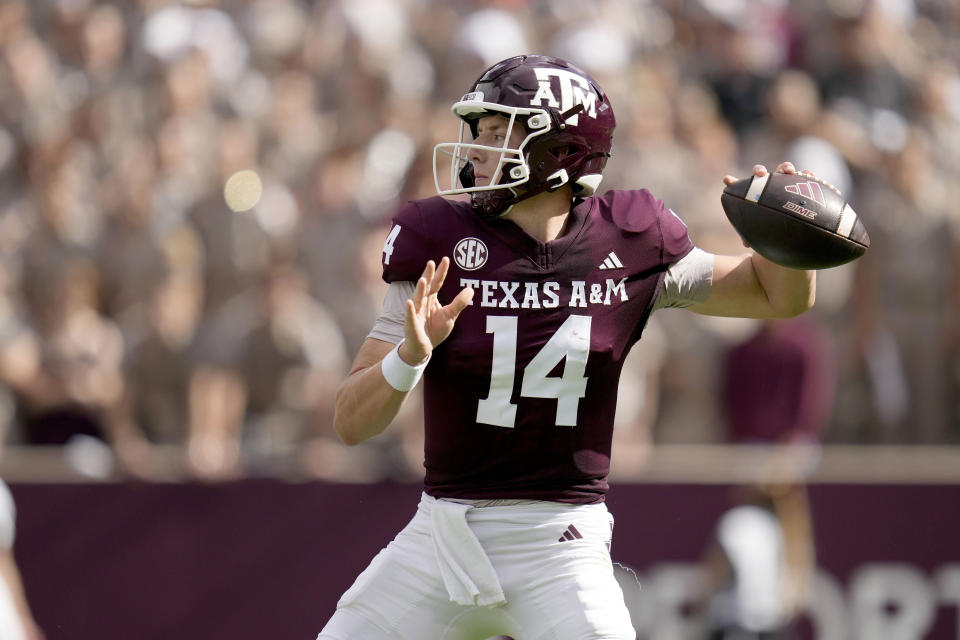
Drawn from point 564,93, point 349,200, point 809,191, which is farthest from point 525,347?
point 349,200

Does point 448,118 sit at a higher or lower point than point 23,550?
higher

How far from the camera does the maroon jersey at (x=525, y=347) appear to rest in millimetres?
3639

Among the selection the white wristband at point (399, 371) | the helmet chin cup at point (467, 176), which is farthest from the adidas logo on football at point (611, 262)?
the white wristband at point (399, 371)

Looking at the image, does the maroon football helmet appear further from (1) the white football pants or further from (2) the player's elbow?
(1) the white football pants

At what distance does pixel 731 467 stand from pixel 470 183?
328cm

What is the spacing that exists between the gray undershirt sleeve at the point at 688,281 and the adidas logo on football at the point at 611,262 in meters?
0.16

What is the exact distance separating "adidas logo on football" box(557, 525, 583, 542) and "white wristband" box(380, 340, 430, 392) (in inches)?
21.3

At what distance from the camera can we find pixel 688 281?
3.85m

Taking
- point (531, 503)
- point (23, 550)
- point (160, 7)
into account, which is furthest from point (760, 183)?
point (160, 7)

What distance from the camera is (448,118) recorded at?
25.6ft

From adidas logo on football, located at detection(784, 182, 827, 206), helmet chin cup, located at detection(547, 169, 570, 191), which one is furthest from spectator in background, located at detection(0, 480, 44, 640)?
adidas logo on football, located at detection(784, 182, 827, 206)

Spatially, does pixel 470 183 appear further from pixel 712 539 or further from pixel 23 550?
pixel 23 550

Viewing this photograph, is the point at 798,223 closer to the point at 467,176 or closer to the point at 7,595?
the point at 467,176

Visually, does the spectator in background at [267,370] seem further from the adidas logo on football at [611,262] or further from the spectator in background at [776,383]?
the adidas logo on football at [611,262]
